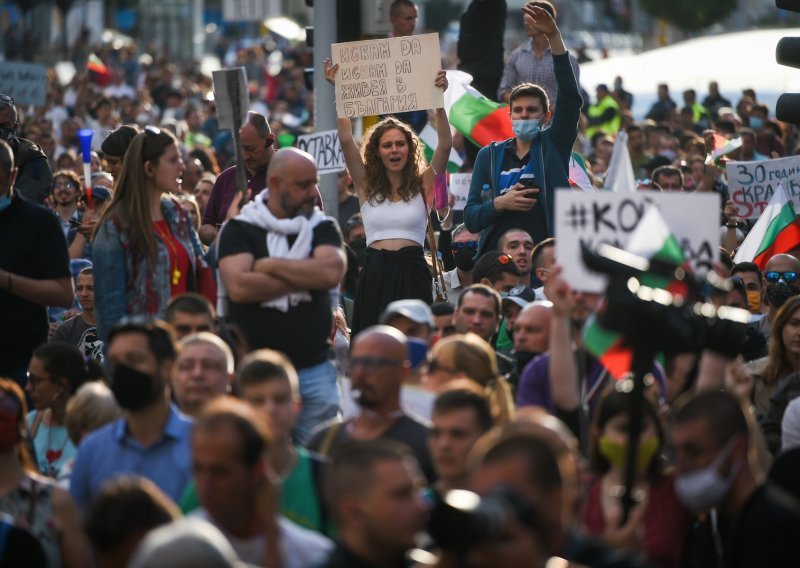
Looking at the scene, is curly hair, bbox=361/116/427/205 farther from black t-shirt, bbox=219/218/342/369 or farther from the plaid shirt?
the plaid shirt

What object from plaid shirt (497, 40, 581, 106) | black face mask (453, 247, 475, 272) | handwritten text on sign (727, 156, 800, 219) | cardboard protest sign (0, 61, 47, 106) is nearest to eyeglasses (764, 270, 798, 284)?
black face mask (453, 247, 475, 272)

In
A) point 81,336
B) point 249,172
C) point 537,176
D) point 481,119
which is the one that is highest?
point 481,119

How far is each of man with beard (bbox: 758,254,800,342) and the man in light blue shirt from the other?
4.47 meters

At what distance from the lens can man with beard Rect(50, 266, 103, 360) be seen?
1034cm

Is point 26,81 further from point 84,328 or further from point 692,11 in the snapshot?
point 692,11

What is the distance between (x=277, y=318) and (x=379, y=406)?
52.8 inches

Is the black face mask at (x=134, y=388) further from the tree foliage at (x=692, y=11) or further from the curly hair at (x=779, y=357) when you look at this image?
the tree foliage at (x=692, y=11)

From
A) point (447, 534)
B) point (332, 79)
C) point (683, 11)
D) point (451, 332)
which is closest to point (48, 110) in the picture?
point (332, 79)

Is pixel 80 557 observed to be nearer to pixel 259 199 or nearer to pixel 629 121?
pixel 259 199

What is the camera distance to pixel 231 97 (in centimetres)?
920

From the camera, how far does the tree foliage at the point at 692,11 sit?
5756 centimetres

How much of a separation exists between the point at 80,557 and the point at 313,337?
2222mm

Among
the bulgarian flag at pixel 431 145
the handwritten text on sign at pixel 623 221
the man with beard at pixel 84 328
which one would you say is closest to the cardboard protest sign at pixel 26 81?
the bulgarian flag at pixel 431 145

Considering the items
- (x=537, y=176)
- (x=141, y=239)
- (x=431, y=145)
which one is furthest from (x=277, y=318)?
(x=431, y=145)
